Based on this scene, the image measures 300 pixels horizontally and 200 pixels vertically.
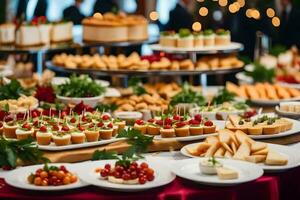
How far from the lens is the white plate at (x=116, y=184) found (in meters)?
3.71

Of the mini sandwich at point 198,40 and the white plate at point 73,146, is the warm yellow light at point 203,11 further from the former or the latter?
the white plate at point 73,146

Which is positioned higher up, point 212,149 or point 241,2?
point 241,2

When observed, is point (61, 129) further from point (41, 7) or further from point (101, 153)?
point (41, 7)

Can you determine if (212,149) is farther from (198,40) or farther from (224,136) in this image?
(198,40)

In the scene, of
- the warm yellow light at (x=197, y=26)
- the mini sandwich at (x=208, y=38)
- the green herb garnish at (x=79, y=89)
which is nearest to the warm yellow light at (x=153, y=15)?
the warm yellow light at (x=197, y=26)

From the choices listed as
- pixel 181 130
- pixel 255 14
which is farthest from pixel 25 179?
pixel 255 14

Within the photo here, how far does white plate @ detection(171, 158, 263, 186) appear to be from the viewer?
12.5 ft

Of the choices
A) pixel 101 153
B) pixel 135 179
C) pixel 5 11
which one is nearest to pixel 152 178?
pixel 135 179

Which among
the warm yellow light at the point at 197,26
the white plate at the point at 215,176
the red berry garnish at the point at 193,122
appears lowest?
the white plate at the point at 215,176

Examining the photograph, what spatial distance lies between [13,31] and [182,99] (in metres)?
2.23

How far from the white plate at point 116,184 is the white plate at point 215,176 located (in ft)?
0.18

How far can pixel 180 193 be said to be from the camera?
378cm

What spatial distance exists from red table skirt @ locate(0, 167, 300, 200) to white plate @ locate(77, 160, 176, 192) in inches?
1.5

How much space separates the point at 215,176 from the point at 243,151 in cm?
41
